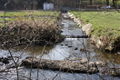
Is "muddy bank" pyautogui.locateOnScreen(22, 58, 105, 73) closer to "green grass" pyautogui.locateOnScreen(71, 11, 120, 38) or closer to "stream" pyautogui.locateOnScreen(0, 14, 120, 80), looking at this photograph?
"stream" pyautogui.locateOnScreen(0, 14, 120, 80)

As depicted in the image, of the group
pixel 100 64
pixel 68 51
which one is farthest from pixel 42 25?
pixel 100 64

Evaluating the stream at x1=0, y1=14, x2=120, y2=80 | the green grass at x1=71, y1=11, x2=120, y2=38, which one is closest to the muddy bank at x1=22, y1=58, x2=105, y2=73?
the stream at x1=0, y1=14, x2=120, y2=80

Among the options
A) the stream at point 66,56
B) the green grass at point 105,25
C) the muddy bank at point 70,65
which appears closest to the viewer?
the stream at point 66,56

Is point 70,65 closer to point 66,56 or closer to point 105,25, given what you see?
point 66,56

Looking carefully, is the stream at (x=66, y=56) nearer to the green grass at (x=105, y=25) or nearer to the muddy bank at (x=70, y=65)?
the muddy bank at (x=70, y=65)

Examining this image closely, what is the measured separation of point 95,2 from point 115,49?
6268cm

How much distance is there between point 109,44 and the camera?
22141mm

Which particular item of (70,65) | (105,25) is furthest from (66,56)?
(105,25)

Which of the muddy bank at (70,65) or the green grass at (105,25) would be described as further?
the green grass at (105,25)

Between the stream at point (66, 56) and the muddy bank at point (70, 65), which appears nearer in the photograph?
the stream at point (66, 56)

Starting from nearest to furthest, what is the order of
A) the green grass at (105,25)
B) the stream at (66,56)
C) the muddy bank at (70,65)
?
the stream at (66,56), the muddy bank at (70,65), the green grass at (105,25)

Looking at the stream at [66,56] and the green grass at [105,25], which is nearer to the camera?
the stream at [66,56]

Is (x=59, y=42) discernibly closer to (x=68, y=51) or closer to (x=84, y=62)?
(x=68, y=51)

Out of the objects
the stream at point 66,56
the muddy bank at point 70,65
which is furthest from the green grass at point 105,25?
the muddy bank at point 70,65
